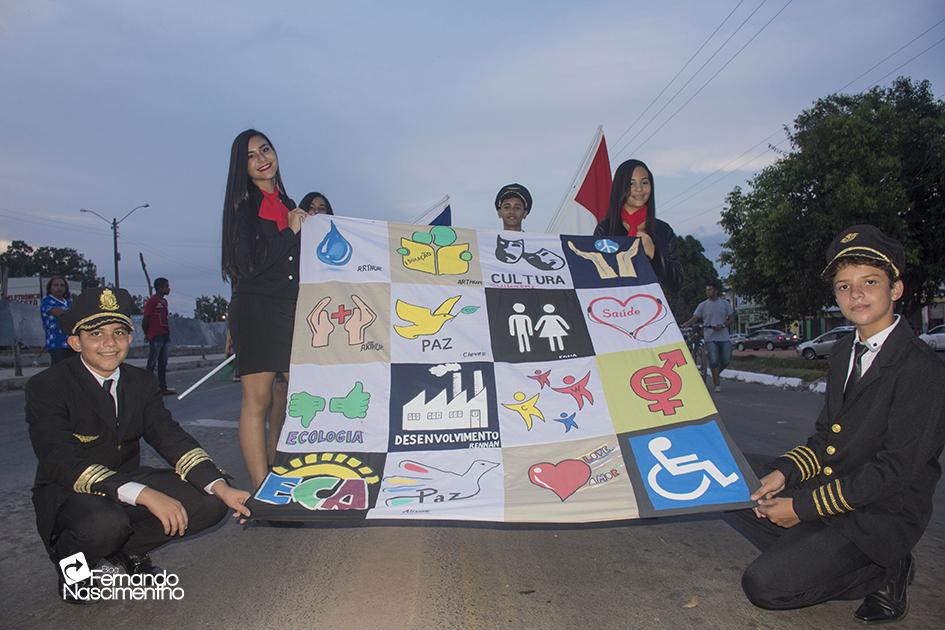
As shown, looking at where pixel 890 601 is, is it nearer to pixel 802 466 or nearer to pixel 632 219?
pixel 802 466

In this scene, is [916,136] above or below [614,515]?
above

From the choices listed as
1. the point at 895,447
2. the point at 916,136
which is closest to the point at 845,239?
the point at 895,447

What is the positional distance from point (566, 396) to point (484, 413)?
413 mm

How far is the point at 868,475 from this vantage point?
→ 2248 millimetres

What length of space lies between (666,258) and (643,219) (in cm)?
29

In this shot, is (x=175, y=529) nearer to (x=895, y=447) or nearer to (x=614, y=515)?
(x=614, y=515)

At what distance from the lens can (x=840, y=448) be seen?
98.1 inches

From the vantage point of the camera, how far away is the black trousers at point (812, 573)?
2273 millimetres

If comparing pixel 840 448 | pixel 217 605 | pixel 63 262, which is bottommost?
pixel 217 605

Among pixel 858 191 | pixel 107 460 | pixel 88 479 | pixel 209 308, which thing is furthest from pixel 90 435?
pixel 209 308

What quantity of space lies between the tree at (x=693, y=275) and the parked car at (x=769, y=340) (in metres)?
7.01

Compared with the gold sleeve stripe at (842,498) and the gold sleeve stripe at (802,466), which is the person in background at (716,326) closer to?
the gold sleeve stripe at (802,466)

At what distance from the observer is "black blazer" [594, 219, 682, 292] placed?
4.07 m

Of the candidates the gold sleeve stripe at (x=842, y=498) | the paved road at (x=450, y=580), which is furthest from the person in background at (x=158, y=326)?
the gold sleeve stripe at (x=842, y=498)
